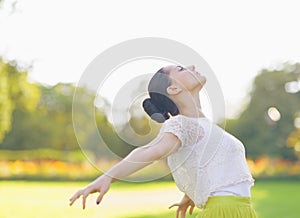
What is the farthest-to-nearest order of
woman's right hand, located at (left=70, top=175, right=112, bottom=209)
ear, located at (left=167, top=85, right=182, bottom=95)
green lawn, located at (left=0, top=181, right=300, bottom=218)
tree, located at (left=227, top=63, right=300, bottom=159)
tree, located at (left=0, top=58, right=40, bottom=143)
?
tree, located at (left=227, top=63, right=300, bottom=159), tree, located at (left=0, top=58, right=40, bottom=143), green lawn, located at (left=0, top=181, right=300, bottom=218), ear, located at (left=167, top=85, right=182, bottom=95), woman's right hand, located at (left=70, top=175, right=112, bottom=209)

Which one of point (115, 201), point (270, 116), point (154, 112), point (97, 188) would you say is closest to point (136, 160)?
point (97, 188)

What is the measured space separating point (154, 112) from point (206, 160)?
0.22 m

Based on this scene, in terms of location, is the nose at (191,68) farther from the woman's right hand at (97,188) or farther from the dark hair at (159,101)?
the woman's right hand at (97,188)

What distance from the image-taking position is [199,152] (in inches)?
82.2

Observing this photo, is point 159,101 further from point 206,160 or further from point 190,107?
point 206,160

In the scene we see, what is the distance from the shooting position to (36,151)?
608 inches

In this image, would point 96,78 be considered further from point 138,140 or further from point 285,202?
point 285,202

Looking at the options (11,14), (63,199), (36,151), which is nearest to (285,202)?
(63,199)

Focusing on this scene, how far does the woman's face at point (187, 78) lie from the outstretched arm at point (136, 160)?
187 mm

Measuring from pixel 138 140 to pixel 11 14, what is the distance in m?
6.48

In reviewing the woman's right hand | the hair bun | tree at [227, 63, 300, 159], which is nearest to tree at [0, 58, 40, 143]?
tree at [227, 63, 300, 159]

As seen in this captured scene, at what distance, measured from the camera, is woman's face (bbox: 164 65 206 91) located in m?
2.11

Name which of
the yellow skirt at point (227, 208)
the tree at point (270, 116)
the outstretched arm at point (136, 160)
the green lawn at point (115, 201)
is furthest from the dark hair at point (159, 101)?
the tree at point (270, 116)

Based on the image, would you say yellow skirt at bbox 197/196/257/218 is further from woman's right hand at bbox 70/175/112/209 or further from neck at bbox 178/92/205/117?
woman's right hand at bbox 70/175/112/209
